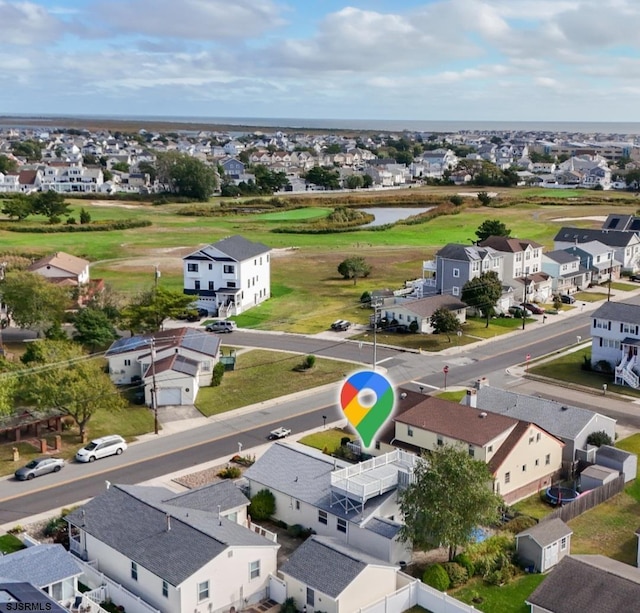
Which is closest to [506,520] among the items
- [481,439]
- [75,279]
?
[481,439]

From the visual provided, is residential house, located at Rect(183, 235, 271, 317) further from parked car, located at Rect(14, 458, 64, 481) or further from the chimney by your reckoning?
the chimney

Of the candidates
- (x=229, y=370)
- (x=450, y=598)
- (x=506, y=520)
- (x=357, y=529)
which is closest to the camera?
(x=450, y=598)

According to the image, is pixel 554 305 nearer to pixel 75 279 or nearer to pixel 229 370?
pixel 229 370

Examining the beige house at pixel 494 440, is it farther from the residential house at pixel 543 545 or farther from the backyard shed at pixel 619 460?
the residential house at pixel 543 545

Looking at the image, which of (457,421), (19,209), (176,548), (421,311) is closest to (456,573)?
(176,548)

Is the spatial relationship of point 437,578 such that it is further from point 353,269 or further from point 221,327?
point 353,269
